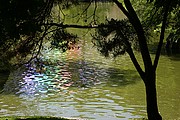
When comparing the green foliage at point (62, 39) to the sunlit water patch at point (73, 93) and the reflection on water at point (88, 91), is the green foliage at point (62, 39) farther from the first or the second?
the sunlit water patch at point (73, 93)

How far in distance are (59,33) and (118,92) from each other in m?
10.8

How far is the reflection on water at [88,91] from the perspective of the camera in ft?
52.2

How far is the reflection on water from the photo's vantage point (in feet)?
52.2

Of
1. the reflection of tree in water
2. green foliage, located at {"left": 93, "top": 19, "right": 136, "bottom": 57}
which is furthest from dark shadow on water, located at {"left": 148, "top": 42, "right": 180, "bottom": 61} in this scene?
green foliage, located at {"left": 93, "top": 19, "right": 136, "bottom": 57}

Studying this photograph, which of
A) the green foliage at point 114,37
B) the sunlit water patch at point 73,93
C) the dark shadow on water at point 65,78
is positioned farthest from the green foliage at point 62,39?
the dark shadow on water at point 65,78

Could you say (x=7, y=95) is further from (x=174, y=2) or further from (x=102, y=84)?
(x=174, y=2)

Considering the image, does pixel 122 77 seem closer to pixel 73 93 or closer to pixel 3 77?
pixel 73 93

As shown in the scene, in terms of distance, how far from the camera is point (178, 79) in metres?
22.8

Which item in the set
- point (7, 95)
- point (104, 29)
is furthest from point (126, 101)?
point (104, 29)

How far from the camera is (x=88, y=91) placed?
19.6 m

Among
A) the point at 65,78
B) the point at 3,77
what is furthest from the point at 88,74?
the point at 3,77

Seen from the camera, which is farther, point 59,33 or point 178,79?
point 178,79

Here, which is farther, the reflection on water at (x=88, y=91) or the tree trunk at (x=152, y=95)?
the reflection on water at (x=88, y=91)

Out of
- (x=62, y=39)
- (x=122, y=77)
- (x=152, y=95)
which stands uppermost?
(x=62, y=39)
